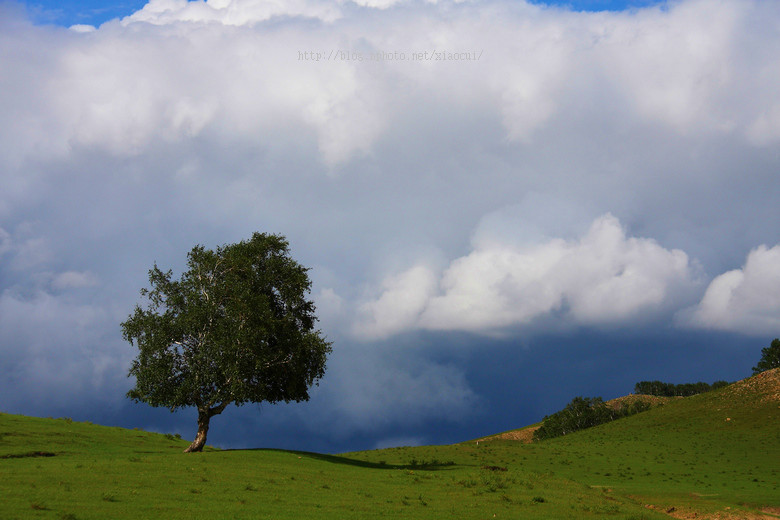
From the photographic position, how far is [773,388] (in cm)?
12388

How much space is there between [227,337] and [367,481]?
65.5ft

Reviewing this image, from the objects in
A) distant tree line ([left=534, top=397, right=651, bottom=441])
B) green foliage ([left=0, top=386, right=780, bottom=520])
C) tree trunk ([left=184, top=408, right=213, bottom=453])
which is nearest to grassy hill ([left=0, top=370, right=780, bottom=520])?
green foliage ([left=0, top=386, right=780, bottom=520])

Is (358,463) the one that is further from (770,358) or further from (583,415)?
(770,358)

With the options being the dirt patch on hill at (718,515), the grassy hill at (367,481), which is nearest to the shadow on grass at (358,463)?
the grassy hill at (367,481)

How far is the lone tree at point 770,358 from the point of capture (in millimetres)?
186500

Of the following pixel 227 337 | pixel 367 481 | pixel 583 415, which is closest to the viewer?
pixel 367 481

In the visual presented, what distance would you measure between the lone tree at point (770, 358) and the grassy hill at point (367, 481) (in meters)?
110

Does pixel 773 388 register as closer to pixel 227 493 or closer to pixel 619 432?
pixel 619 432

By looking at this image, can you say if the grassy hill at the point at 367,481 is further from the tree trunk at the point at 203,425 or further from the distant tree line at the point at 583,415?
the distant tree line at the point at 583,415

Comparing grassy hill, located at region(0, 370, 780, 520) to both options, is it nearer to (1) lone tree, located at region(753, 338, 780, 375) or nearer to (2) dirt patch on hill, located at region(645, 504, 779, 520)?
(2) dirt patch on hill, located at region(645, 504, 779, 520)

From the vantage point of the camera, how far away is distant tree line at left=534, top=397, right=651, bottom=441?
545ft

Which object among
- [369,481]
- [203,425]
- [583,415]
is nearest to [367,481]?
[369,481]

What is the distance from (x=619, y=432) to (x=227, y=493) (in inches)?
4229

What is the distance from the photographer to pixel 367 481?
143 feet
